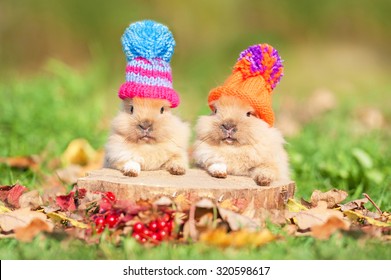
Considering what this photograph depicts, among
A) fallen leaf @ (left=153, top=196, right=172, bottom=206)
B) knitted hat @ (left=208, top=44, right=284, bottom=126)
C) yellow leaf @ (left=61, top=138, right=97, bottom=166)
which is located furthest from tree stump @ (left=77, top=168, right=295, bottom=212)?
yellow leaf @ (left=61, top=138, right=97, bottom=166)

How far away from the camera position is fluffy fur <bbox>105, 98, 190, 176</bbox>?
4797 mm

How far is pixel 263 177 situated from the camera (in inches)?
185

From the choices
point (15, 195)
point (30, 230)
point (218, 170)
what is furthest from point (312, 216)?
point (15, 195)

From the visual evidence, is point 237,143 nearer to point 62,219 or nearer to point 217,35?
point 62,219

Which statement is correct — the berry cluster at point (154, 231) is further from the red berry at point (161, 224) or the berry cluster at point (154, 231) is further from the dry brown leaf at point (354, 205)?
the dry brown leaf at point (354, 205)

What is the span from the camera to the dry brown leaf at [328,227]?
435 centimetres

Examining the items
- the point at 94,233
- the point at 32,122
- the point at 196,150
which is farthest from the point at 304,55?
the point at 94,233

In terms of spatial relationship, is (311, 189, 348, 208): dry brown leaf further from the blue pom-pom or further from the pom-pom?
the blue pom-pom

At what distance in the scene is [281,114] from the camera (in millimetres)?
8695

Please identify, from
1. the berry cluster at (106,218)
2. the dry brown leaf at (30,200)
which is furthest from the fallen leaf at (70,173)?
the berry cluster at (106,218)

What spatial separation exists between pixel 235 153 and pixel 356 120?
433 centimetres

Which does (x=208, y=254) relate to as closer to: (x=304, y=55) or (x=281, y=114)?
(x=281, y=114)

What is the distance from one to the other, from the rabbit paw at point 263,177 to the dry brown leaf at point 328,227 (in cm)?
48

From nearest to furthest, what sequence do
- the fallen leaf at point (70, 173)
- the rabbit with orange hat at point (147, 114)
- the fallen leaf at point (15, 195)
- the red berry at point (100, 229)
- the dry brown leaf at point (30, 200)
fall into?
the red berry at point (100, 229)
the rabbit with orange hat at point (147, 114)
the dry brown leaf at point (30, 200)
the fallen leaf at point (15, 195)
the fallen leaf at point (70, 173)
